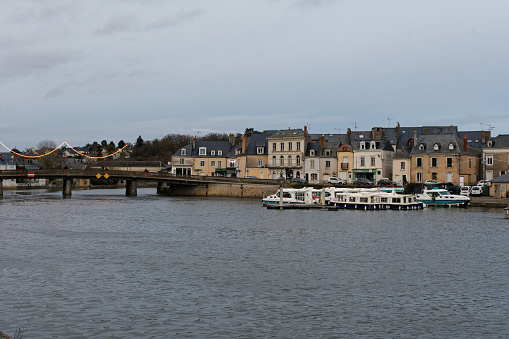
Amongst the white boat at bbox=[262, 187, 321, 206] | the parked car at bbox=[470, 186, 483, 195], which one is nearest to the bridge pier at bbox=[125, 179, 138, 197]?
the white boat at bbox=[262, 187, 321, 206]

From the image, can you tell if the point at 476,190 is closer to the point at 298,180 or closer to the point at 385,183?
the point at 385,183

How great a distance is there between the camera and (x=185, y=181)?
4385 inches

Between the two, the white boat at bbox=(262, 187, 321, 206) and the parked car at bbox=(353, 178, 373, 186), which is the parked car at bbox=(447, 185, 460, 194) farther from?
the white boat at bbox=(262, 187, 321, 206)

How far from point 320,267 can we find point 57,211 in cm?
4948

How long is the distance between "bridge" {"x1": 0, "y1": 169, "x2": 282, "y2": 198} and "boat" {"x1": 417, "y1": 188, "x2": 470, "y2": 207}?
29326 mm

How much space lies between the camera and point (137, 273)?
32.8 m

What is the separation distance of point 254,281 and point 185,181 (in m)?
81.7

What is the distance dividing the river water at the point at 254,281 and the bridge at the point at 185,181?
50143 millimetres

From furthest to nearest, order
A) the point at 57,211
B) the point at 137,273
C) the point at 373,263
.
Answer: the point at 57,211 < the point at 373,263 < the point at 137,273

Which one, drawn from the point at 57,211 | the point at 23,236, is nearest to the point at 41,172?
the point at 57,211

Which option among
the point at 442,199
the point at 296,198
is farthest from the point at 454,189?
the point at 296,198

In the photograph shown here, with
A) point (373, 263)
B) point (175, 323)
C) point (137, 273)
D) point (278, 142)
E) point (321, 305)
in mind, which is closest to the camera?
point (175, 323)

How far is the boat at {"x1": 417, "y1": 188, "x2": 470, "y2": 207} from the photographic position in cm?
8019

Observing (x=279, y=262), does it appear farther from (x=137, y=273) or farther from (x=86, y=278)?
(x=86, y=278)
